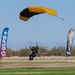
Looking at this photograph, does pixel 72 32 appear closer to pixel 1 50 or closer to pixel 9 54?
pixel 1 50

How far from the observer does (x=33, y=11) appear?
1249 inches

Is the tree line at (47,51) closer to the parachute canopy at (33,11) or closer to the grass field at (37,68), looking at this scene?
the grass field at (37,68)

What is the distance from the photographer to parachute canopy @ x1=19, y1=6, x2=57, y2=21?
30.1m

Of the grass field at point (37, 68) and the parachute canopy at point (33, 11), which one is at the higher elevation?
the parachute canopy at point (33, 11)

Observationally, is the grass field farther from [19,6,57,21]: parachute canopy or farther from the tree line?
the tree line

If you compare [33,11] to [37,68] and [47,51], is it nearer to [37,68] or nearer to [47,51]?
[37,68]

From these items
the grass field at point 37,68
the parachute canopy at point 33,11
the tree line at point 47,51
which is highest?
the parachute canopy at point 33,11

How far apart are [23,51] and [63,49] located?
9.98 m

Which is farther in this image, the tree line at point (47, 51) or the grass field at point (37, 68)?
the tree line at point (47, 51)

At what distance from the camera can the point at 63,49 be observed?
9600 centimetres

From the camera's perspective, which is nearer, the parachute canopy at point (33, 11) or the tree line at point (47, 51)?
the parachute canopy at point (33, 11)

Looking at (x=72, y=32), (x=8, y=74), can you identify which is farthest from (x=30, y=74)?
(x=72, y=32)

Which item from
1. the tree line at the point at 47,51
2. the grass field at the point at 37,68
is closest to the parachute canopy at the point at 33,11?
the grass field at the point at 37,68

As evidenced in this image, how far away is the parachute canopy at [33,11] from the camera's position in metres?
30.1
